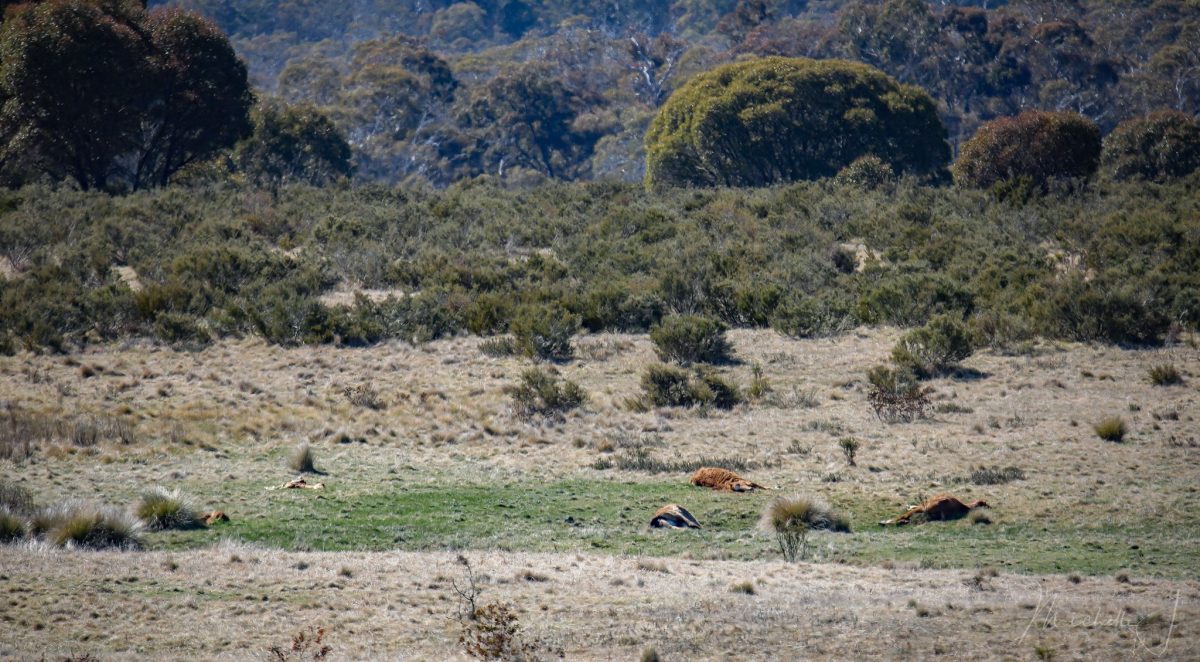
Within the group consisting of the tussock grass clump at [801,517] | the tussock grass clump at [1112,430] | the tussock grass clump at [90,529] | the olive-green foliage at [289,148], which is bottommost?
the olive-green foliage at [289,148]

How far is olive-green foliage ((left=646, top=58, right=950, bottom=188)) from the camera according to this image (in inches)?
2205

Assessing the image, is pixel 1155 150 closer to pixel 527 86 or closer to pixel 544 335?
pixel 544 335

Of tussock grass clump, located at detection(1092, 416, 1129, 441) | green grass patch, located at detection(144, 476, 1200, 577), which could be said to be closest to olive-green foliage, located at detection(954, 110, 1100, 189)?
tussock grass clump, located at detection(1092, 416, 1129, 441)

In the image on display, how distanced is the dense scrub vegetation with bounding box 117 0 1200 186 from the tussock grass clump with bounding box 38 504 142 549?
64.4 m

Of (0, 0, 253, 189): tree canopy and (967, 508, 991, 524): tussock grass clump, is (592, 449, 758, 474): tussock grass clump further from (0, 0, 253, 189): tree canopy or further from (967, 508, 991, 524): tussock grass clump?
(0, 0, 253, 189): tree canopy

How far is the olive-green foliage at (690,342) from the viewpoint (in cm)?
2416

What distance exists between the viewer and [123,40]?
43.7 meters

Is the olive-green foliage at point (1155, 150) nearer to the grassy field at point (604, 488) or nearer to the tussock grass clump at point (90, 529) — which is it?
the grassy field at point (604, 488)

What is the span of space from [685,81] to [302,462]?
75.6m

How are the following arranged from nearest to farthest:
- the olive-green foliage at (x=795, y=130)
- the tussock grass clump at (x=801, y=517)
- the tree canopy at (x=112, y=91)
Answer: the tussock grass clump at (x=801, y=517), the tree canopy at (x=112, y=91), the olive-green foliage at (x=795, y=130)

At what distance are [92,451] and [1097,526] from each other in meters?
14.3

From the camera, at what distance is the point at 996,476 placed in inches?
608

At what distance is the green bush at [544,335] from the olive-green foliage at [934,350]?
7366mm

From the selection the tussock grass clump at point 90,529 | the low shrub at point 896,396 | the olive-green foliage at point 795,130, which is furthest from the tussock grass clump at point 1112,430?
the olive-green foliage at point 795,130
